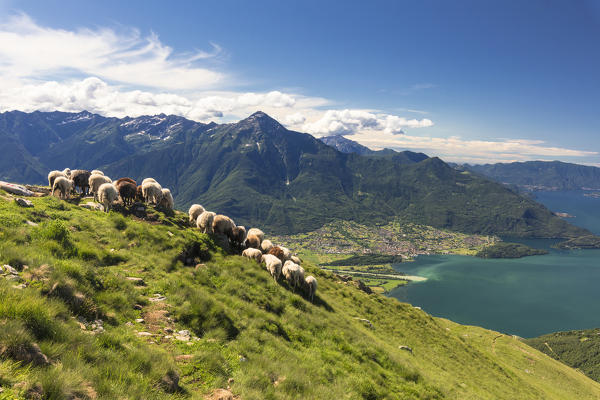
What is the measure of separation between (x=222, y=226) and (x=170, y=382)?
60.6ft

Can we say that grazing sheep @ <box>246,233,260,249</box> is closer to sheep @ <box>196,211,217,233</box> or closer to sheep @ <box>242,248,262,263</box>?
sheep @ <box>242,248,262,263</box>

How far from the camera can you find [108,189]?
22.5 m

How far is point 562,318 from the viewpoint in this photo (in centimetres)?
19362

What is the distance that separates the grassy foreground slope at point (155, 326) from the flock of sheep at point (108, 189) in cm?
277

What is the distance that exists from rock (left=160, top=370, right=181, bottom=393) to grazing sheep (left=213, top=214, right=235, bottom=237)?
59.0 feet

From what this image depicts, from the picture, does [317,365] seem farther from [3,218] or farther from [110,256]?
[3,218]

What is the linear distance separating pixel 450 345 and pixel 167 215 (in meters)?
40.6

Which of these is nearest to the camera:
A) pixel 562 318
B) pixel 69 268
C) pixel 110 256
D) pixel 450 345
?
pixel 69 268

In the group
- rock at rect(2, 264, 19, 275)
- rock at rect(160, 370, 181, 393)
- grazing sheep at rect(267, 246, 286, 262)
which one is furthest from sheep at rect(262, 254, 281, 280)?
rock at rect(2, 264, 19, 275)

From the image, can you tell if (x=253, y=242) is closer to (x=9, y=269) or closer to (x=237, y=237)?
(x=237, y=237)

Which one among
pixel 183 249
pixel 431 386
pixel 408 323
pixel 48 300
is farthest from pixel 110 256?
pixel 408 323

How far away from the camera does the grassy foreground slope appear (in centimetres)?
619

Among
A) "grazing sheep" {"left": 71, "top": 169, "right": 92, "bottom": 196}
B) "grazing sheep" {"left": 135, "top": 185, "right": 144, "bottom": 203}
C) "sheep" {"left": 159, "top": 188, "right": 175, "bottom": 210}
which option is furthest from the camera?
"sheep" {"left": 159, "top": 188, "right": 175, "bottom": 210}

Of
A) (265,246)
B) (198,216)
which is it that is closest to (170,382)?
(198,216)
